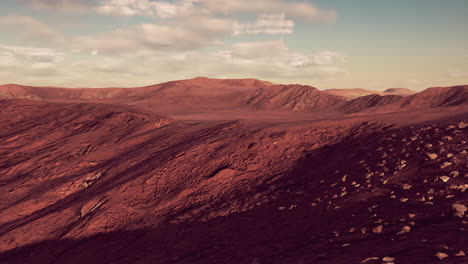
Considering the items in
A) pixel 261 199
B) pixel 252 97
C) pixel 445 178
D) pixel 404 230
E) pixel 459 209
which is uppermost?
pixel 252 97

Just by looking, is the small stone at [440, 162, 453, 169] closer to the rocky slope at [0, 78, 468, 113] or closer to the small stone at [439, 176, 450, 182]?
the small stone at [439, 176, 450, 182]

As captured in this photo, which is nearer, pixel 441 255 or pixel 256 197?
pixel 441 255

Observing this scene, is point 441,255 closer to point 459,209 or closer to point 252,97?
point 459,209

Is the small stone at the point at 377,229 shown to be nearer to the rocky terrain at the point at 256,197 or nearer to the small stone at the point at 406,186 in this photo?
the rocky terrain at the point at 256,197

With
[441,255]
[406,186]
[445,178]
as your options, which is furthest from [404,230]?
[445,178]

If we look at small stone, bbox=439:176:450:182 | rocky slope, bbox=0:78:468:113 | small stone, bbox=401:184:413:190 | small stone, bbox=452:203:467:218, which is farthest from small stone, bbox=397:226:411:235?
rocky slope, bbox=0:78:468:113

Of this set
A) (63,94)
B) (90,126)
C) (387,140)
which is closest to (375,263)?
(387,140)
